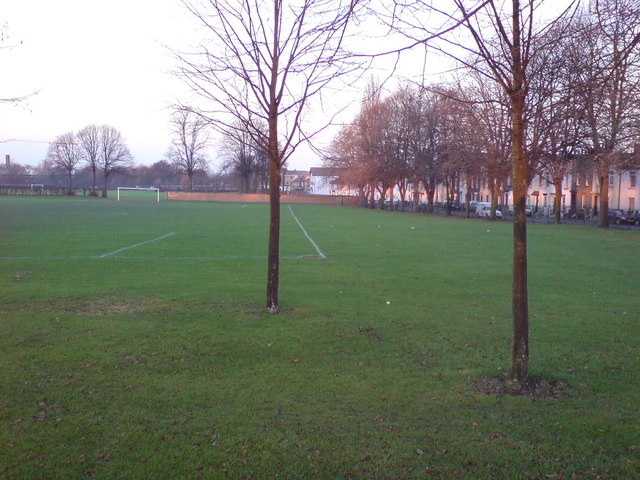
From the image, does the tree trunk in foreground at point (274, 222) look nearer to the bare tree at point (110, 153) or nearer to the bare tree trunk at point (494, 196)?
the bare tree trunk at point (494, 196)

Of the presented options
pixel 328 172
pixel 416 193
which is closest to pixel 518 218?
pixel 416 193

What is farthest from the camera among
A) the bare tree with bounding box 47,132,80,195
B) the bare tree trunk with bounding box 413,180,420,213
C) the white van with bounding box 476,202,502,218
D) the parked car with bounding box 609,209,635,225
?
the bare tree with bounding box 47,132,80,195

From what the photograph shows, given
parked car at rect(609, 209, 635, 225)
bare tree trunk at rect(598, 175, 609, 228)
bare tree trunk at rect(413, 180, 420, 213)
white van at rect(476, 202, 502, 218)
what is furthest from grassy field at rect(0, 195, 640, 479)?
bare tree trunk at rect(413, 180, 420, 213)

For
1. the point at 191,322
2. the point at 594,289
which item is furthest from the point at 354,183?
the point at 191,322

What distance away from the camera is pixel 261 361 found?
21.9ft

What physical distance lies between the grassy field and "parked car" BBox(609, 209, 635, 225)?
36.7m

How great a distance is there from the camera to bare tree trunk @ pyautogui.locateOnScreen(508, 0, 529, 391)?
5445mm

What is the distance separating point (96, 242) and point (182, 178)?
4928 inches

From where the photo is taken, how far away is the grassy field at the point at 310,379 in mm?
4188

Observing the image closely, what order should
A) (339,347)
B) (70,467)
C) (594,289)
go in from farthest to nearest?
(594,289) → (339,347) → (70,467)

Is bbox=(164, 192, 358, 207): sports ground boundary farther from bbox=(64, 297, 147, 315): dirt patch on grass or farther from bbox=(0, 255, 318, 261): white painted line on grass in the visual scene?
bbox=(64, 297, 147, 315): dirt patch on grass

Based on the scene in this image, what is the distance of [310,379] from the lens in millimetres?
6027

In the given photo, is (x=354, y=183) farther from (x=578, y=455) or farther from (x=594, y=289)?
(x=578, y=455)

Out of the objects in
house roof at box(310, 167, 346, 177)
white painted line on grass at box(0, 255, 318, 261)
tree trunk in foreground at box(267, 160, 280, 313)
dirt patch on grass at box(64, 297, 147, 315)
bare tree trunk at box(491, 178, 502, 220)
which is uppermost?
house roof at box(310, 167, 346, 177)
